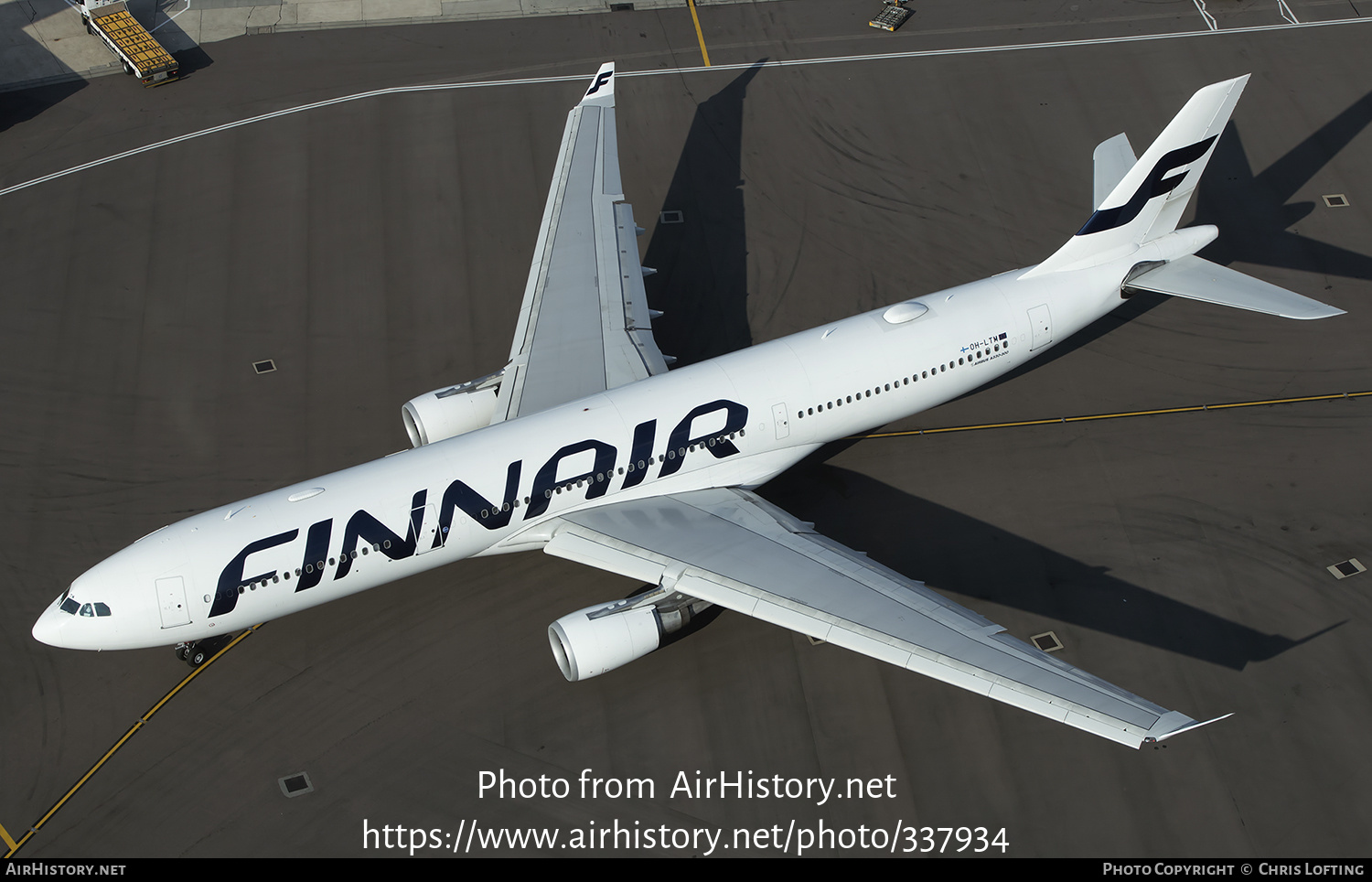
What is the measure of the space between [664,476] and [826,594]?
5.52 meters

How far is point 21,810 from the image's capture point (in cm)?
2562

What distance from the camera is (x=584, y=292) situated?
107 ft

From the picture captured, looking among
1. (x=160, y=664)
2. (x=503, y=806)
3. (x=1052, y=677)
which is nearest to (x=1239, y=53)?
(x=1052, y=677)

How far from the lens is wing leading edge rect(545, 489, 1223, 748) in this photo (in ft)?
72.4

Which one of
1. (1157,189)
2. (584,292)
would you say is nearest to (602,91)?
(584,292)

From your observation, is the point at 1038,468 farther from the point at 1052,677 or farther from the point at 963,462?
the point at 1052,677

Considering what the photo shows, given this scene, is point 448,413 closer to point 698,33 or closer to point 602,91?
point 602,91

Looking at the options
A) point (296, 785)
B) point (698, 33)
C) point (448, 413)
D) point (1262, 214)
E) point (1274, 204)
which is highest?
point (698, 33)

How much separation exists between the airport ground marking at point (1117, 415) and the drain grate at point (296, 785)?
1783cm

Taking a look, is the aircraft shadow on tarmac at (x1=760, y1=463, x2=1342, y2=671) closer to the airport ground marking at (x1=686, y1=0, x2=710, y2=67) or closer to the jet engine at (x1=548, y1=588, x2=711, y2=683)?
the jet engine at (x1=548, y1=588, x2=711, y2=683)

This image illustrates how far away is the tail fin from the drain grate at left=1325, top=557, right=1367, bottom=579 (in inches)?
413

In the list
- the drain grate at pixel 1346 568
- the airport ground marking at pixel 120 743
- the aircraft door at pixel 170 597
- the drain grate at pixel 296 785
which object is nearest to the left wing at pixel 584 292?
the aircraft door at pixel 170 597

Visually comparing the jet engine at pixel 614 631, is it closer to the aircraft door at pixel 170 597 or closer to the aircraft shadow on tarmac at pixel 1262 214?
the aircraft door at pixel 170 597

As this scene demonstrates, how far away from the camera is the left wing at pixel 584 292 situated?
3066 centimetres
